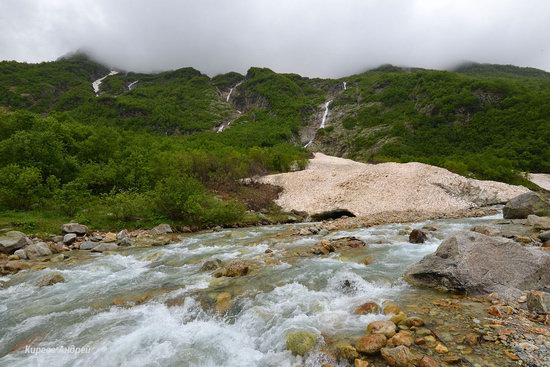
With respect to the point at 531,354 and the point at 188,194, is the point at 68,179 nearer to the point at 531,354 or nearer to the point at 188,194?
the point at 188,194

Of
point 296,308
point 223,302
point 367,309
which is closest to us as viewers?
point 367,309

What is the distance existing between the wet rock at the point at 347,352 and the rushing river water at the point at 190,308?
37cm

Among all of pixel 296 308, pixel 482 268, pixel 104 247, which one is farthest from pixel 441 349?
pixel 104 247

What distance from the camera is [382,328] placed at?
22.8 ft

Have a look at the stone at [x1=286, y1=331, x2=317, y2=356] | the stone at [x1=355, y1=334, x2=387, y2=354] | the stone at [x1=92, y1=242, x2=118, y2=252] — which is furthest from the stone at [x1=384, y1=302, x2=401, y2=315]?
the stone at [x1=92, y1=242, x2=118, y2=252]

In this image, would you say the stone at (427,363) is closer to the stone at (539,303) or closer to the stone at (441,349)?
the stone at (441,349)

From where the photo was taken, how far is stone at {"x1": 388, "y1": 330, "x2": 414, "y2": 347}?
6.34m

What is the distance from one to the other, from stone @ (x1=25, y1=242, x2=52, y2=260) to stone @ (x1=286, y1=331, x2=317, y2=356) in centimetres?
1512

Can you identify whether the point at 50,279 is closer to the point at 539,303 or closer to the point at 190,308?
the point at 190,308

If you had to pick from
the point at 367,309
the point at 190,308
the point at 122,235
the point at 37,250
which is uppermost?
the point at 367,309

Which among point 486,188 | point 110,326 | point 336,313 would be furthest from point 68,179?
point 486,188

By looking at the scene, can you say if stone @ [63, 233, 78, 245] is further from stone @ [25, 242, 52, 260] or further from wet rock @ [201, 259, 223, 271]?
wet rock @ [201, 259, 223, 271]

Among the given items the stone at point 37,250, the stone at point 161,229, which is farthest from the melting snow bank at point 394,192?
the stone at point 37,250

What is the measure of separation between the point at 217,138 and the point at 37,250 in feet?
281
